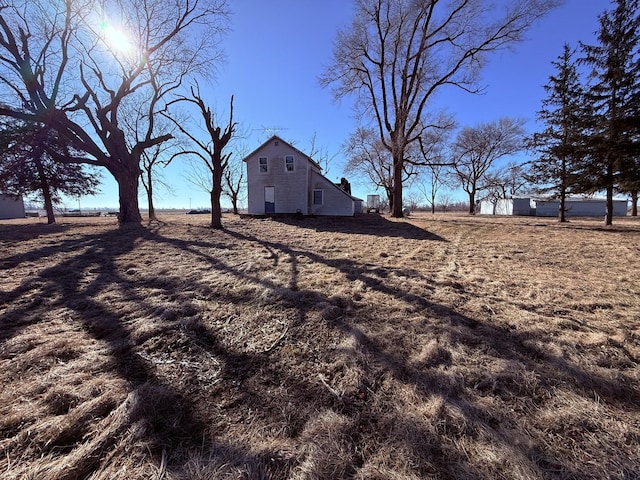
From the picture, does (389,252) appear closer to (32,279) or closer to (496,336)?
(496,336)

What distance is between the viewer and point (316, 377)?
7.30ft

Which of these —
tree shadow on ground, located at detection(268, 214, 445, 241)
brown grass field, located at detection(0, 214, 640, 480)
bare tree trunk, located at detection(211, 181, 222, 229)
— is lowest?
→ brown grass field, located at detection(0, 214, 640, 480)

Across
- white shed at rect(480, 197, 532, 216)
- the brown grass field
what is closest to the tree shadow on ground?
the brown grass field

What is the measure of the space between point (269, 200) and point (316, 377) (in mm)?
18929

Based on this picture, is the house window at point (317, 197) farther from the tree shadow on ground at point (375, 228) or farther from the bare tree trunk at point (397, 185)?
the bare tree trunk at point (397, 185)

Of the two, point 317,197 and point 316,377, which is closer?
point 316,377

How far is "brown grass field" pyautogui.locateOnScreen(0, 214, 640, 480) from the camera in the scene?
57.7 inches

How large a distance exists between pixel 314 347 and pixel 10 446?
2102mm

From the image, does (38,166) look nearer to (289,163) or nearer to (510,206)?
(289,163)

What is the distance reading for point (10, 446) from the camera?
58.6 inches

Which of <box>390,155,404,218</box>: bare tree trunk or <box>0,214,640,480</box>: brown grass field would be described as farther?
<box>390,155,404,218</box>: bare tree trunk

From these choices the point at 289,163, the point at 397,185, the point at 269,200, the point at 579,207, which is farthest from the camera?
the point at 579,207

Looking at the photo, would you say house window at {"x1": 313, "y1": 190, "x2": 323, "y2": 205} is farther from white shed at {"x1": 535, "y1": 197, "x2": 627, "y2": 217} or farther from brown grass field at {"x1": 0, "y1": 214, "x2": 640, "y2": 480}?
white shed at {"x1": 535, "y1": 197, "x2": 627, "y2": 217}

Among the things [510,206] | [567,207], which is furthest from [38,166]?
[567,207]
